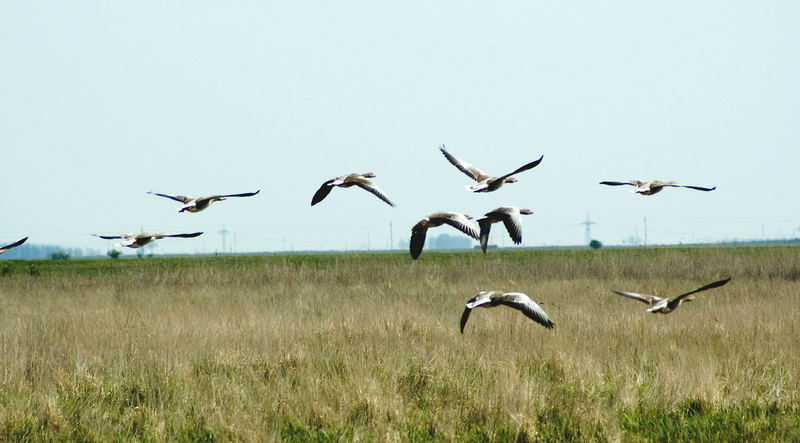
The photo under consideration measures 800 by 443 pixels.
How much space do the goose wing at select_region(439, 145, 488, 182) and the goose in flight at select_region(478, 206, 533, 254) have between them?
1108 mm

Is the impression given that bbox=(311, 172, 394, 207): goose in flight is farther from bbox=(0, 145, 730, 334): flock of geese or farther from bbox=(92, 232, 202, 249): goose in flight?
bbox=(92, 232, 202, 249): goose in flight

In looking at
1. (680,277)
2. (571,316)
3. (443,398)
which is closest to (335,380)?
(443,398)

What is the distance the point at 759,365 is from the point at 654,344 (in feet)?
5.42

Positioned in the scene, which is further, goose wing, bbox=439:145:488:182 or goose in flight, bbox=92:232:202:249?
goose wing, bbox=439:145:488:182

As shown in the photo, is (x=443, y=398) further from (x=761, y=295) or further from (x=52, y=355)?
(x=761, y=295)

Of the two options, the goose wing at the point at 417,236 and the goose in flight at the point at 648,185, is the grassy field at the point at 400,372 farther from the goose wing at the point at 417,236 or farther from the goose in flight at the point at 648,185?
the goose in flight at the point at 648,185

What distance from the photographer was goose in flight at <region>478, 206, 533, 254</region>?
568 centimetres

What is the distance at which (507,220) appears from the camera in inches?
228

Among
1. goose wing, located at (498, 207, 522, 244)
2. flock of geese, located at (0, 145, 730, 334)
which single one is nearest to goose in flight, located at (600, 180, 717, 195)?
flock of geese, located at (0, 145, 730, 334)

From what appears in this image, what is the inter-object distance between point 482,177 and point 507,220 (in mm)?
1390

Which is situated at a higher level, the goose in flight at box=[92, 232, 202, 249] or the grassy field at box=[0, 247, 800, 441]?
the goose in flight at box=[92, 232, 202, 249]

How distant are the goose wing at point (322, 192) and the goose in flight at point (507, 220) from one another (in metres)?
1.32

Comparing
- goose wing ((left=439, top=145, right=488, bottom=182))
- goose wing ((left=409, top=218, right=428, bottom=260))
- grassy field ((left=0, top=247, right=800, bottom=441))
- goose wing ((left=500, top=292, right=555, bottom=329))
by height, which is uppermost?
goose wing ((left=439, top=145, right=488, bottom=182))

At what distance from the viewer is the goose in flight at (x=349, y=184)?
5.74 meters
